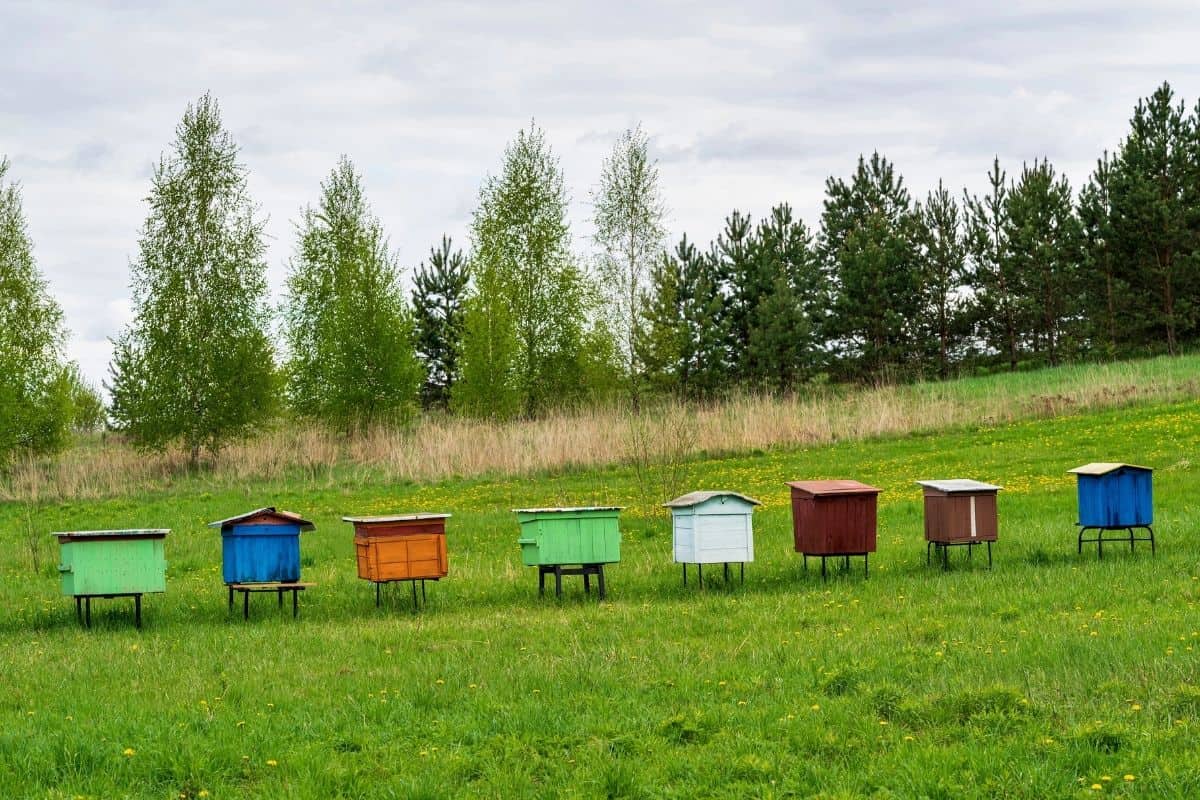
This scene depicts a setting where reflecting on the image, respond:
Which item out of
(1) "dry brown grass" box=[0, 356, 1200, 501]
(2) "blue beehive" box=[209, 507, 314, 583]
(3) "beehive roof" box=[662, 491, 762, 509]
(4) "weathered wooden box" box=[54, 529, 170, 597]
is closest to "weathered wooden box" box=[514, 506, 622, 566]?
(3) "beehive roof" box=[662, 491, 762, 509]

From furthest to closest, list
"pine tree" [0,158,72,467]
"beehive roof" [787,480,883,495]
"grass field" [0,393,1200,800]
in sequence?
"pine tree" [0,158,72,467], "beehive roof" [787,480,883,495], "grass field" [0,393,1200,800]

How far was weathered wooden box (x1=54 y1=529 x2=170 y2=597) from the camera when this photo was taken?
14344mm

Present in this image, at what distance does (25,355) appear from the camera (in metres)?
43.3

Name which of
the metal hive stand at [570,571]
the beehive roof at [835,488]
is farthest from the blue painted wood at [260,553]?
the beehive roof at [835,488]

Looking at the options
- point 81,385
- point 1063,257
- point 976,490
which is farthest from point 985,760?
point 81,385

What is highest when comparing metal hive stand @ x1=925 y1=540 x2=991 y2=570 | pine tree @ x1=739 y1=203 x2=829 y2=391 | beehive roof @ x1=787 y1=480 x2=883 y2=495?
pine tree @ x1=739 y1=203 x2=829 y2=391

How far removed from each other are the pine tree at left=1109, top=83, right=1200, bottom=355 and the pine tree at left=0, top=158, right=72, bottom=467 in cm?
4795

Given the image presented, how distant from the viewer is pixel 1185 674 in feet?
31.4

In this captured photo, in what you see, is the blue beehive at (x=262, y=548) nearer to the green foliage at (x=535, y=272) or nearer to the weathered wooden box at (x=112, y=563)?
the weathered wooden box at (x=112, y=563)

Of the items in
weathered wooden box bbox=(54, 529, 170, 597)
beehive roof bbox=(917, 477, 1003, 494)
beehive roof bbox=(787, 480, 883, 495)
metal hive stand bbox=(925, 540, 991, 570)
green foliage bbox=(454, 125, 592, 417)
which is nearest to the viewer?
weathered wooden box bbox=(54, 529, 170, 597)

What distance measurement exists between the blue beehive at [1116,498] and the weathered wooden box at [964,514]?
1.33 metres

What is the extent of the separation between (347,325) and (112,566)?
1294 inches

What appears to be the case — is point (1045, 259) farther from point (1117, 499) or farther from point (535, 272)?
point (1117, 499)

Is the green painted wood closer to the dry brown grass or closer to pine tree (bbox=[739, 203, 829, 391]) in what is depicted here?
the dry brown grass
